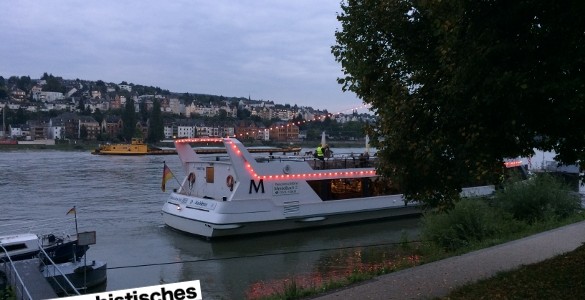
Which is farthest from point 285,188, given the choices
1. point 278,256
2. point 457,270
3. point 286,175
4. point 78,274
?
point 457,270

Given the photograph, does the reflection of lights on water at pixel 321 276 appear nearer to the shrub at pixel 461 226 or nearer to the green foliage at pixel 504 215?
the shrub at pixel 461 226

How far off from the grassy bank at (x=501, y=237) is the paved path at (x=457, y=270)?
438mm

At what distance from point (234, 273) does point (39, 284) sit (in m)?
5.83

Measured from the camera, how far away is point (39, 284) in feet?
38.8

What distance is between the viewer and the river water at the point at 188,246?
15.6 meters

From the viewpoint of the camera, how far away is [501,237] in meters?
14.3

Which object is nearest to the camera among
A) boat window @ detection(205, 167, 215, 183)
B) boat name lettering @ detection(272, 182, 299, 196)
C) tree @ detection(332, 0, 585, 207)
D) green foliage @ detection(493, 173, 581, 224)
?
tree @ detection(332, 0, 585, 207)

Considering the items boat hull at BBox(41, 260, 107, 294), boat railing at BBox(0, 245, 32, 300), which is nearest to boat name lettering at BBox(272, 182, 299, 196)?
boat hull at BBox(41, 260, 107, 294)

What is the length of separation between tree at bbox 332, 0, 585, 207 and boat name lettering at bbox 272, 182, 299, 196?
1326 centimetres

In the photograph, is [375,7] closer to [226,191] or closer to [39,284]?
[39,284]

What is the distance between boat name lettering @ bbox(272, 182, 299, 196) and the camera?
22.0 metres

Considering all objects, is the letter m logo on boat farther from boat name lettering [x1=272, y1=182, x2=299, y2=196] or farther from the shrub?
the shrub

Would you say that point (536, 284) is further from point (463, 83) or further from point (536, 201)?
point (536, 201)

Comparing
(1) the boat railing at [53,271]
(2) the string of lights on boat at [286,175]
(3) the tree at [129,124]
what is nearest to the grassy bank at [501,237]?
(1) the boat railing at [53,271]
